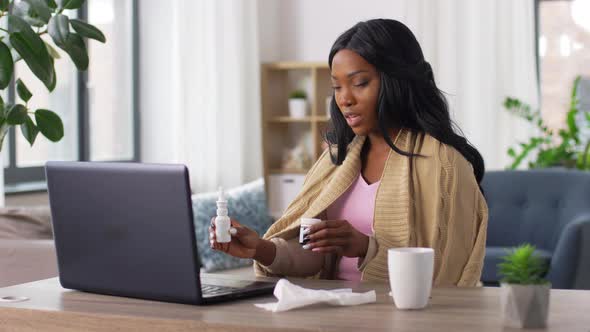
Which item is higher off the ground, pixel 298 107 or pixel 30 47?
pixel 30 47

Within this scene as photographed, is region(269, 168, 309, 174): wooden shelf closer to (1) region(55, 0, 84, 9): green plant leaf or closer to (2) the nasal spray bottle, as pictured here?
(1) region(55, 0, 84, 9): green plant leaf

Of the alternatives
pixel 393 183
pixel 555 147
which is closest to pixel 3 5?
pixel 393 183

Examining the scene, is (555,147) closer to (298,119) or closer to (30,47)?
(298,119)

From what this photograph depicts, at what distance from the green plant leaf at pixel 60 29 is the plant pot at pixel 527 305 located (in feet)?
5.32

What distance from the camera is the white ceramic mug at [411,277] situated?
1562mm

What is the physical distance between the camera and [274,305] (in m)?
1.62

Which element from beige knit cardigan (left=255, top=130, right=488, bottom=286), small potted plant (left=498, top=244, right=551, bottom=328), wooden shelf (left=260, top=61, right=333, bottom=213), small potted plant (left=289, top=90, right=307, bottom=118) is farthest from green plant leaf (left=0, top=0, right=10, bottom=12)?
small potted plant (left=289, top=90, right=307, bottom=118)

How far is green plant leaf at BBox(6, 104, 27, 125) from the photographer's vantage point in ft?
8.80

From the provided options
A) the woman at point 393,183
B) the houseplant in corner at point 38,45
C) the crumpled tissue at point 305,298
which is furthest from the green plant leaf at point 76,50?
the crumpled tissue at point 305,298

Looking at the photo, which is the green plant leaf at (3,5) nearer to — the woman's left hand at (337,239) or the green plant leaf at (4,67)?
the green plant leaf at (4,67)

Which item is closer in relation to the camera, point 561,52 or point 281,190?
point 561,52

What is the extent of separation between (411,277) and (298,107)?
4.56 metres

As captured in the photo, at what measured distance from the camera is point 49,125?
9.07 ft

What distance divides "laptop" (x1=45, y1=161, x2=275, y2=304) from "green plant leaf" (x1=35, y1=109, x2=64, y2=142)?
99 cm
